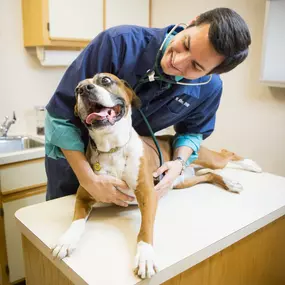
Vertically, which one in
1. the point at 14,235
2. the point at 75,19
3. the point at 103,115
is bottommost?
the point at 14,235

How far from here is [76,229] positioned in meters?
0.90

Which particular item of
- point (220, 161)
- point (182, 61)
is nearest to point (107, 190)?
point (182, 61)

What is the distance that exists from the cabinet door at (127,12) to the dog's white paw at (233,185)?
150 cm

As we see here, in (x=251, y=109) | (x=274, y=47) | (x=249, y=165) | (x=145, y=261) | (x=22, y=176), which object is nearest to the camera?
(x=145, y=261)

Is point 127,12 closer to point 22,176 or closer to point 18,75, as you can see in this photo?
point 18,75

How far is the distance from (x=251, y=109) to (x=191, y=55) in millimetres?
1253

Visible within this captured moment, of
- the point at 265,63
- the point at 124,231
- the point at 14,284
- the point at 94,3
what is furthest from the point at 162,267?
the point at 94,3

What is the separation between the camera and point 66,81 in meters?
1.04

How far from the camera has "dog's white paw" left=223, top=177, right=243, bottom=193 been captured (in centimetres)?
123

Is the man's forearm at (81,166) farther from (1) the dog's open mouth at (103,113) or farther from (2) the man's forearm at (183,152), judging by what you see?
(2) the man's forearm at (183,152)

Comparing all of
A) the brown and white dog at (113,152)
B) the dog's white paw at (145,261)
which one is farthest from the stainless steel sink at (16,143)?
the dog's white paw at (145,261)

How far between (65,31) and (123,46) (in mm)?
1182

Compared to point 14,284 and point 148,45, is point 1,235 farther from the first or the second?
point 148,45

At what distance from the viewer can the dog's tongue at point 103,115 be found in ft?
3.04
